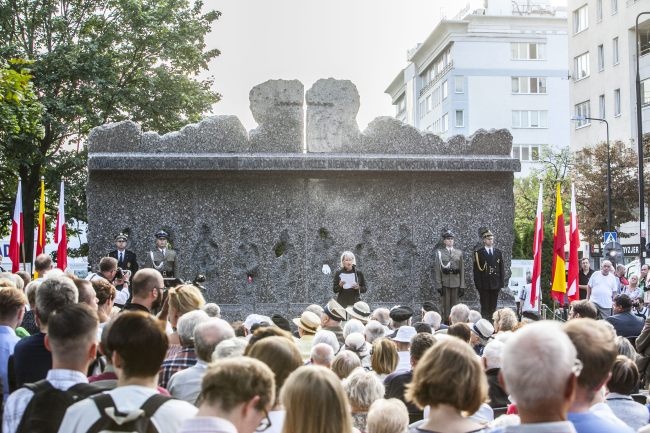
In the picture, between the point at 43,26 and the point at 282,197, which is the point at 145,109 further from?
the point at 282,197

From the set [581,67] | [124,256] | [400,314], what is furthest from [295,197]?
[581,67]

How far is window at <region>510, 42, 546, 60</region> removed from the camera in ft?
275

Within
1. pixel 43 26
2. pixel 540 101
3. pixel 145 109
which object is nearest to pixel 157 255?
pixel 145 109

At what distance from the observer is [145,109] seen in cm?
3500

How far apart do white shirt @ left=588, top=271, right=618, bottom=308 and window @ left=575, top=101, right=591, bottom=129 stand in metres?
37.5

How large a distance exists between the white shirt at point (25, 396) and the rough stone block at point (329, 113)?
47.6ft

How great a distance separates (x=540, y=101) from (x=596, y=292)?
65491mm

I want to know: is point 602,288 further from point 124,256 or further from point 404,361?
point 404,361

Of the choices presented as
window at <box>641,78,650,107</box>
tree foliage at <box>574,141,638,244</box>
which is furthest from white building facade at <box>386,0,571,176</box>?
tree foliage at <box>574,141,638,244</box>

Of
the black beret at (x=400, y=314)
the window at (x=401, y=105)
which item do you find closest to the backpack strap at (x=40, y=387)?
the black beret at (x=400, y=314)

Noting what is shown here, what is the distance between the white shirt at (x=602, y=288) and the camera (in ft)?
65.0

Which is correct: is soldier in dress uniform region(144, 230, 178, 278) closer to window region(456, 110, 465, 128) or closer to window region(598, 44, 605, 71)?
window region(598, 44, 605, 71)

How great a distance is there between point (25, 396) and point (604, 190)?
1755 inches

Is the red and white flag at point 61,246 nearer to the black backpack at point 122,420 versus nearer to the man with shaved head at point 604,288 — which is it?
the man with shaved head at point 604,288
